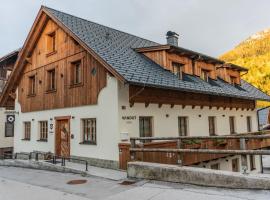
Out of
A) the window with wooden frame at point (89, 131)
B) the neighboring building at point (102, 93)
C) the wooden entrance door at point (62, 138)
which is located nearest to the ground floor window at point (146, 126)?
the neighboring building at point (102, 93)

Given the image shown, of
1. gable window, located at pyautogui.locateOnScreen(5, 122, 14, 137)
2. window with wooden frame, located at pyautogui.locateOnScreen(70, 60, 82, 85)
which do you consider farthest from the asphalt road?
gable window, located at pyautogui.locateOnScreen(5, 122, 14, 137)

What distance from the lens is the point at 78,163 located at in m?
13.4

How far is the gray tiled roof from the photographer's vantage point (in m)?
11.8

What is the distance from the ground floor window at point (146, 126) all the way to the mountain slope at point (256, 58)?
48790mm

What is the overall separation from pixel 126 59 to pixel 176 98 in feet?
11.2

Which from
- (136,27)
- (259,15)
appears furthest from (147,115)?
(259,15)

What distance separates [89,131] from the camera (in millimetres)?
13492

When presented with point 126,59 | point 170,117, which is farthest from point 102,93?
point 170,117

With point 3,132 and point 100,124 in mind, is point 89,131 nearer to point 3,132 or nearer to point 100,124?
point 100,124

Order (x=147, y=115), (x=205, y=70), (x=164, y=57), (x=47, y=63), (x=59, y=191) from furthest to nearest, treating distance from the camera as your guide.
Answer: (x=205, y=70), (x=47, y=63), (x=164, y=57), (x=147, y=115), (x=59, y=191)

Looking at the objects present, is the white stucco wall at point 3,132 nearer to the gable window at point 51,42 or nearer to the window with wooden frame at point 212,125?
the gable window at point 51,42

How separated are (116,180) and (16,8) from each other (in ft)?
403

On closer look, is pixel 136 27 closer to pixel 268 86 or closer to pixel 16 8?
pixel 16 8

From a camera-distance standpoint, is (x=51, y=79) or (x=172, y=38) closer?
(x=51, y=79)
